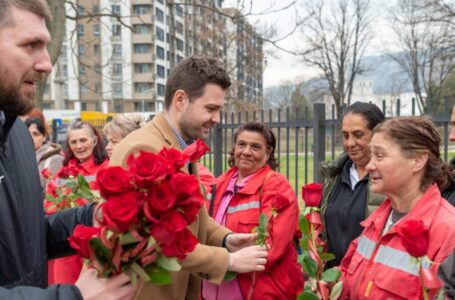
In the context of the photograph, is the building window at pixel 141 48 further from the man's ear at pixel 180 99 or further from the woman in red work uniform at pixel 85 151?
the man's ear at pixel 180 99

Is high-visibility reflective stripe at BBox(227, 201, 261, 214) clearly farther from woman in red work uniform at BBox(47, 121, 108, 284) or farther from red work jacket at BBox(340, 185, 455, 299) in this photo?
woman in red work uniform at BBox(47, 121, 108, 284)

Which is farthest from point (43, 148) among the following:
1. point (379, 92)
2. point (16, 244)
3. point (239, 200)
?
point (379, 92)

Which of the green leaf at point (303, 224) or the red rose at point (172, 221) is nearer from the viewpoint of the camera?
the red rose at point (172, 221)

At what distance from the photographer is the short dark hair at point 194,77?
2607 mm

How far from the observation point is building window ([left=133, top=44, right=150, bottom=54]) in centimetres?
6938

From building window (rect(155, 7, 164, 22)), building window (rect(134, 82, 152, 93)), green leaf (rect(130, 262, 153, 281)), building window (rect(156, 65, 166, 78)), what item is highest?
building window (rect(155, 7, 164, 22))

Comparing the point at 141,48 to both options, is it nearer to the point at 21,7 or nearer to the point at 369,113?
the point at 369,113

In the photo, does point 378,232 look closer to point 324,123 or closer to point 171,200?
point 171,200

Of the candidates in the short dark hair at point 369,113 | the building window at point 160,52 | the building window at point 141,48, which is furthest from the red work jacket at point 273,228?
the building window at point 141,48

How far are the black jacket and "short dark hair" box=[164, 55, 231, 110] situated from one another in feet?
2.75

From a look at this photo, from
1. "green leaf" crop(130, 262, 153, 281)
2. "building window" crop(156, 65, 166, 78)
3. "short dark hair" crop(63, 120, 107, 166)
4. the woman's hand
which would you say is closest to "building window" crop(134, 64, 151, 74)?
"building window" crop(156, 65, 166, 78)

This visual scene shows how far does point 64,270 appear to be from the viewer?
13.2ft

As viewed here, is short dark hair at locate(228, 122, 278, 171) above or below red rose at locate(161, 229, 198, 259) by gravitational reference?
above

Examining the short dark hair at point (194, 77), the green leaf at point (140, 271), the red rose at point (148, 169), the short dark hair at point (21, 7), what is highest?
the short dark hair at point (21, 7)
